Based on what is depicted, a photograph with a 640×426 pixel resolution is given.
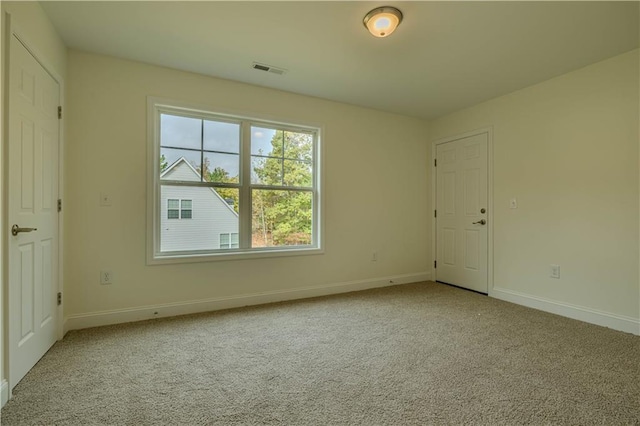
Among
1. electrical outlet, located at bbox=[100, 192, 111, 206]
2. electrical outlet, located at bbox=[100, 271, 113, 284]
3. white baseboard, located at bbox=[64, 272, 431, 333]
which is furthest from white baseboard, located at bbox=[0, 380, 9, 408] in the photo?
electrical outlet, located at bbox=[100, 192, 111, 206]

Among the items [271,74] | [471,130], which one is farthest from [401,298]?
[271,74]

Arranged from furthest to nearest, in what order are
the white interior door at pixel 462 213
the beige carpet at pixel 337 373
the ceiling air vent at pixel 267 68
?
the white interior door at pixel 462 213, the ceiling air vent at pixel 267 68, the beige carpet at pixel 337 373

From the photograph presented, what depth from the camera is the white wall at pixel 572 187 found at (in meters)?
2.65

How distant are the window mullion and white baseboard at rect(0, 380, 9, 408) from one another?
2011 millimetres

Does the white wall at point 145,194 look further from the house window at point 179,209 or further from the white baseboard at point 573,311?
the white baseboard at point 573,311

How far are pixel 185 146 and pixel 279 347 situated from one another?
2.18m

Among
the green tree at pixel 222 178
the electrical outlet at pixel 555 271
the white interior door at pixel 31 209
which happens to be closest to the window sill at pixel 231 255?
the green tree at pixel 222 178

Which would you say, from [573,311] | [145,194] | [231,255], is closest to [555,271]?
[573,311]

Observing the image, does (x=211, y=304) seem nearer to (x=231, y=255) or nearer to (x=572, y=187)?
(x=231, y=255)

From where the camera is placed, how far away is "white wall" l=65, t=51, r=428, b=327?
2664mm

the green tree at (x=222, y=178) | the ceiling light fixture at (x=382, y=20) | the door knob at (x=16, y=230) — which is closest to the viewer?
the door knob at (x=16, y=230)

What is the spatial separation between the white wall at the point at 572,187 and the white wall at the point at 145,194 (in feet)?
4.03

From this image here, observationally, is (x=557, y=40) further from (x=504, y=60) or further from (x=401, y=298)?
(x=401, y=298)

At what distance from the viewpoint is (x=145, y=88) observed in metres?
2.89
